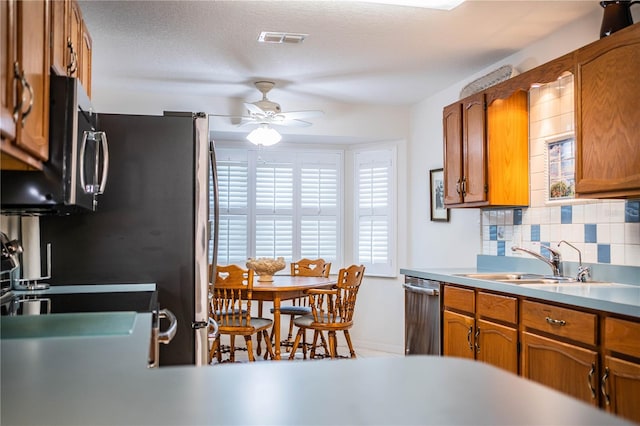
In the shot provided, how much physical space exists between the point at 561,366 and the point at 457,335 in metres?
0.91

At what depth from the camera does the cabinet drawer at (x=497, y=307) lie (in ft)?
9.08

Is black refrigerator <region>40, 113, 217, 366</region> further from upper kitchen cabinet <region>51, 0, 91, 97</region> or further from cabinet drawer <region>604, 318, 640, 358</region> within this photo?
cabinet drawer <region>604, 318, 640, 358</region>

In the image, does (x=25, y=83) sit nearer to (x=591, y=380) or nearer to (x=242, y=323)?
(x=591, y=380)

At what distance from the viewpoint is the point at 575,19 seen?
3113mm

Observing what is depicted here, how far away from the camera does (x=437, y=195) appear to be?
4801mm

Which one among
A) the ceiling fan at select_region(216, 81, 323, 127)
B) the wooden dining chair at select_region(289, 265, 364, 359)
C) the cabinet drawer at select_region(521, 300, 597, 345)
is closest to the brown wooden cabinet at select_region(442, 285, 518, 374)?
the cabinet drawer at select_region(521, 300, 597, 345)

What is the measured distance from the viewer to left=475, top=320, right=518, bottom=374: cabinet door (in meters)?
2.78

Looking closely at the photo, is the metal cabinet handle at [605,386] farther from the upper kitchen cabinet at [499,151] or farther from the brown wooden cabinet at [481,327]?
→ the upper kitchen cabinet at [499,151]

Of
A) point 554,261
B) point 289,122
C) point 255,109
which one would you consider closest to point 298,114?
point 289,122

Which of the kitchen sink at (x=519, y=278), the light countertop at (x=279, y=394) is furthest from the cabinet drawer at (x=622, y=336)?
the light countertop at (x=279, y=394)

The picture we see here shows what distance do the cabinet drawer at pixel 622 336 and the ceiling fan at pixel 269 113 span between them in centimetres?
266

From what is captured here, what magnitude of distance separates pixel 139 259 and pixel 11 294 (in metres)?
0.59

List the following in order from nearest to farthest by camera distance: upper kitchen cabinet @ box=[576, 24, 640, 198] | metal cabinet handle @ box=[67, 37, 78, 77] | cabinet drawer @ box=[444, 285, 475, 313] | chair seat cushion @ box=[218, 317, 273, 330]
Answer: metal cabinet handle @ box=[67, 37, 78, 77] → upper kitchen cabinet @ box=[576, 24, 640, 198] → cabinet drawer @ box=[444, 285, 475, 313] → chair seat cushion @ box=[218, 317, 273, 330]

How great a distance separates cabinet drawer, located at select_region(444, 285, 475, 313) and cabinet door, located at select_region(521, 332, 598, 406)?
0.48 m
